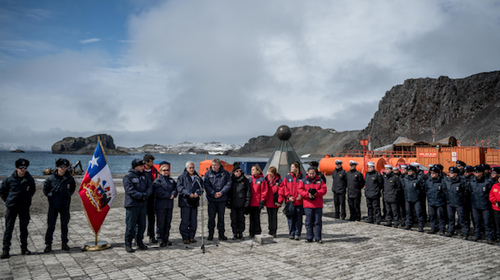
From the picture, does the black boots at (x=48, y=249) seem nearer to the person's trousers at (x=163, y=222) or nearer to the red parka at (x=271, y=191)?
the person's trousers at (x=163, y=222)

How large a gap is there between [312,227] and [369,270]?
2.36 meters

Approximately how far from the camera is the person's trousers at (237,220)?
8500 mm

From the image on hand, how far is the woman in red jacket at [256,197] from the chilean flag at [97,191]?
3362 millimetres

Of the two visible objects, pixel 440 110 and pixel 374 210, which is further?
pixel 440 110

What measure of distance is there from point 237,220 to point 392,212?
524cm

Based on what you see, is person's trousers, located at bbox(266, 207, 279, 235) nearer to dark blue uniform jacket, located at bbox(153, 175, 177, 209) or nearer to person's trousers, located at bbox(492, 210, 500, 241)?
dark blue uniform jacket, located at bbox(153, 175, 177, 209)

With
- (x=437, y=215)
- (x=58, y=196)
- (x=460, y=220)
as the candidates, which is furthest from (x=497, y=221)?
(x=58, y=196)

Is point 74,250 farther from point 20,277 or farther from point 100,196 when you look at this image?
point 20,277

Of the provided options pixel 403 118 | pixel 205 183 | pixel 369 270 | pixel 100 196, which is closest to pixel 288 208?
pixel 205 183

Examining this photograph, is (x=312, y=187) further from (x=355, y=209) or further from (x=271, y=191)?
(x=355, y=209)

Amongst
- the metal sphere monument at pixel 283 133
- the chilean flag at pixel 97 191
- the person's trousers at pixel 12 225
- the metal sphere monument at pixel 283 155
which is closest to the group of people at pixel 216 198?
the chilean flag at pixel 97 191

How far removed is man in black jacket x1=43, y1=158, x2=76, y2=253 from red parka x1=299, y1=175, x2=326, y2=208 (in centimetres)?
528

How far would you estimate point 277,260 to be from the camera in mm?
6613

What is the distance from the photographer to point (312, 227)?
27.1 feet
